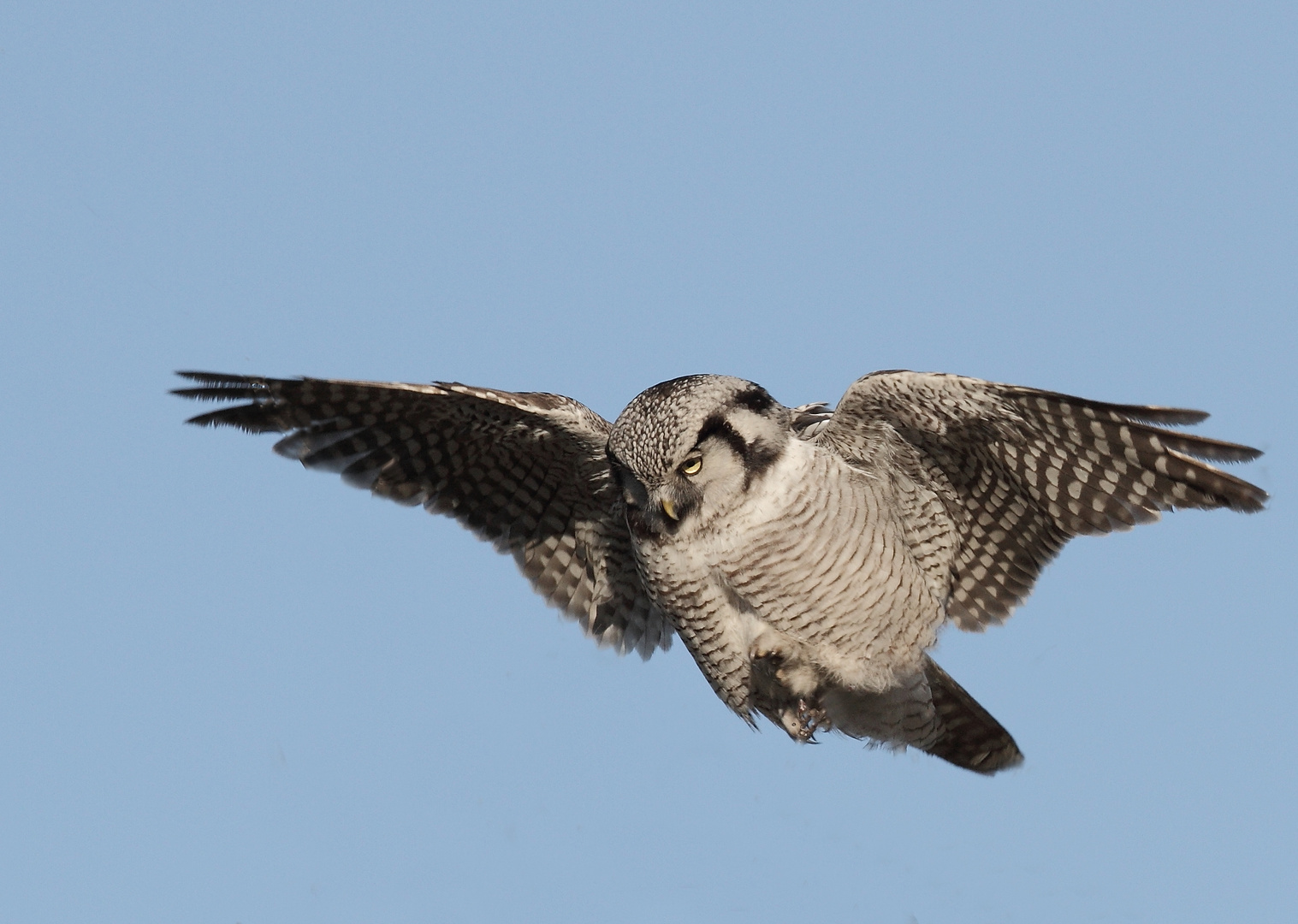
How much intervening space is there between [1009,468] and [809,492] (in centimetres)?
102

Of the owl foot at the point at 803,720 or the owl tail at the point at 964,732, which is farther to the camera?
the owl tail at the point at 964,732

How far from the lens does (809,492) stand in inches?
263

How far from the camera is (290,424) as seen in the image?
7348 mm

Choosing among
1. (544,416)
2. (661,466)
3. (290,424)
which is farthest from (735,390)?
(290,424)

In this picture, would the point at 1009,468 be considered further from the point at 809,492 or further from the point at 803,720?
the point at 803,720

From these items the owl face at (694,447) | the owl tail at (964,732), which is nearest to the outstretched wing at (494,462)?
the owl face at (694,447)

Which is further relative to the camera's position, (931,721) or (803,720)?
(931,721)

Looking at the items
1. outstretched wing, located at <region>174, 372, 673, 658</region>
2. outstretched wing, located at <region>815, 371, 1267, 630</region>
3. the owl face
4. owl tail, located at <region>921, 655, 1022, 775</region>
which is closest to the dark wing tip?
outstretched wing, located at <region>174, 372, 673, 658</region>

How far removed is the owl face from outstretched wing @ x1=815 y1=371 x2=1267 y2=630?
442 mm

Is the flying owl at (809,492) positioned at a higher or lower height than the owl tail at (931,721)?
higher

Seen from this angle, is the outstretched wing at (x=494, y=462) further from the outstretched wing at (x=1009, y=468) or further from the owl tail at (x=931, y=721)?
the outstretched wing at (x=1009, y=468)

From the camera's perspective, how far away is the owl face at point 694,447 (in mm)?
6516

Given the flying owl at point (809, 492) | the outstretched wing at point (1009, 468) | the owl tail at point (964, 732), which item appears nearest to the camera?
the outstretched wing at point (1009, 468)

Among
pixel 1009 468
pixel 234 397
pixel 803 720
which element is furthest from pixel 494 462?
pixel 1009 468
